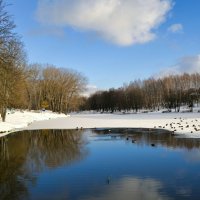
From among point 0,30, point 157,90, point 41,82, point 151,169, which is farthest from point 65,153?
point 157,90

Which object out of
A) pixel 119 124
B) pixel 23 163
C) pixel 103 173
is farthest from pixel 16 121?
pixel 103 173

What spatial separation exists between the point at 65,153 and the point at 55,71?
99.3m

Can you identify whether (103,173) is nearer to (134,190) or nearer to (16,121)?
(134,190)

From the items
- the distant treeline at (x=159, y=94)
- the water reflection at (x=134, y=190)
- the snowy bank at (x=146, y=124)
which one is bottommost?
the water reflection at (x=134, y=190)

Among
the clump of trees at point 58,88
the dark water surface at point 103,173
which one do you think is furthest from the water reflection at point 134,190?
the clump of trees at point 58,88

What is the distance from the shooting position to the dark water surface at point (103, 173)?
A: 10.5m

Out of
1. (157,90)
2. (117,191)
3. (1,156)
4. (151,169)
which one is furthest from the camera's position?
(157,90)

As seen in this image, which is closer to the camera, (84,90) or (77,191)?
(77,191)

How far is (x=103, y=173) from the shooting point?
45.5 ft

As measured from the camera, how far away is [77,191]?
1087 cm

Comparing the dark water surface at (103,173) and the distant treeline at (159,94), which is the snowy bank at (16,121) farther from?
the distant treeline at (159,94)

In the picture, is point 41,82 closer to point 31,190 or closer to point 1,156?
point 1,156

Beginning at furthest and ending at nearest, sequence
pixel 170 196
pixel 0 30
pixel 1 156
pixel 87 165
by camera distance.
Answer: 1. pixel 0 30
2. pixel 1 156
3. pixel 87 165
4. pixel 170 196

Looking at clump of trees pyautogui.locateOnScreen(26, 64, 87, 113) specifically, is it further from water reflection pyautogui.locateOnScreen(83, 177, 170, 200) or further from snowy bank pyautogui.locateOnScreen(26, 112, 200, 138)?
water reflection pyautogui.locateOnScreen(83, 177, 170, 200)
